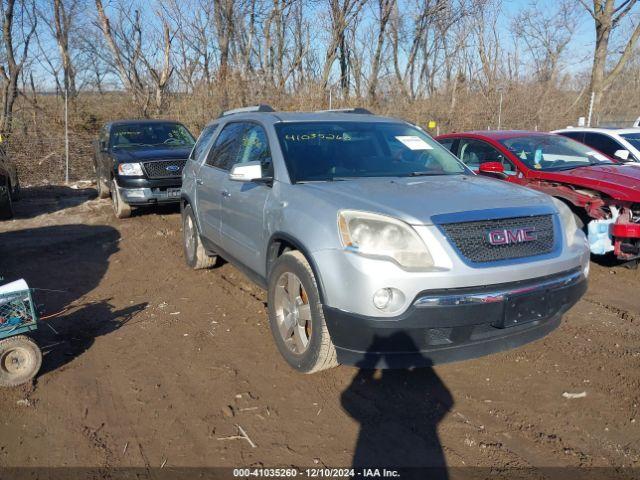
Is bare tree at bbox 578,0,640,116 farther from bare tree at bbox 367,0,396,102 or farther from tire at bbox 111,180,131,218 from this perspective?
tire at bbox 111,180,131,218

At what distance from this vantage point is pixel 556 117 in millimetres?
21219

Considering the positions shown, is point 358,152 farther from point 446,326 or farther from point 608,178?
point 608,178

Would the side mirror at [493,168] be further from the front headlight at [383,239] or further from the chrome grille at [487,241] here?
the front headlight at [383,239]

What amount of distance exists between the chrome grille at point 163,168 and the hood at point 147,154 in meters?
0.10

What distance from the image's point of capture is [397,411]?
3.27 meters

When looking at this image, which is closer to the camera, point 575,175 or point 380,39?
point 575,175

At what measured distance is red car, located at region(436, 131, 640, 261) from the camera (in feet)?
18.7

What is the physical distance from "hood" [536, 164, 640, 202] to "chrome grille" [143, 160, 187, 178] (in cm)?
606

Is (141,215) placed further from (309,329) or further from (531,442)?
(531,442)

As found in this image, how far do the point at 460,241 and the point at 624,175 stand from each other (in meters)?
3.97

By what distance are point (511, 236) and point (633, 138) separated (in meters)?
7.03

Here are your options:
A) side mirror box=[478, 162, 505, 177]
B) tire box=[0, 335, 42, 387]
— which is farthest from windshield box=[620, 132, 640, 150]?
tire box=[0, 335, 42, 387]

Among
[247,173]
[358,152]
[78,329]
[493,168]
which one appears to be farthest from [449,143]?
[78,329]

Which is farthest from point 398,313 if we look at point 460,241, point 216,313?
point 216,313
